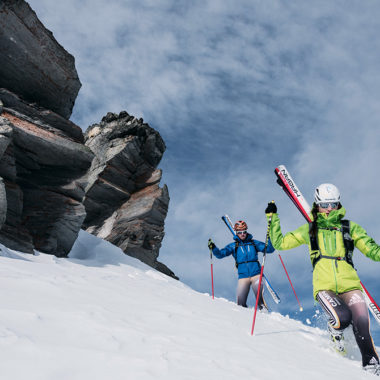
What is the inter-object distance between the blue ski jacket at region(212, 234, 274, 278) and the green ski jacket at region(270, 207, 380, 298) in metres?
5.37

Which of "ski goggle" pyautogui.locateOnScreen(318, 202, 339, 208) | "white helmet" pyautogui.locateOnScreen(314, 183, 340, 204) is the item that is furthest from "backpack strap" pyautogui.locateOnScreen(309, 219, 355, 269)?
"white helmet" pyautogui.locateOnScreen(314, 183, 340, 204)

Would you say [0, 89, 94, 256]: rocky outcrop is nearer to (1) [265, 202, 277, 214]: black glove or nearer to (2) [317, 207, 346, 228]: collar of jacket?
(1) [265, 202, 277, 214]: black glove

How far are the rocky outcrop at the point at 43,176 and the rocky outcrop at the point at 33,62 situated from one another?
0.99 m

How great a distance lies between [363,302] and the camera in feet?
19.4

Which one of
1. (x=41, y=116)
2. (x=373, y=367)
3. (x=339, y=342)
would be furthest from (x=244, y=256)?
(x=41, y=116)

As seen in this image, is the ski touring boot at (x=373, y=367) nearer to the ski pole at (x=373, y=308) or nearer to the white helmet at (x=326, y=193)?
the ski pole at (x=373, y=308)

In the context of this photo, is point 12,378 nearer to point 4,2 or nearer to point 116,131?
point 4,2

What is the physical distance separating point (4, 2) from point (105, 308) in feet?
43.8

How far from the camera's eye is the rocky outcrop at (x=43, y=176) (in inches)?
465

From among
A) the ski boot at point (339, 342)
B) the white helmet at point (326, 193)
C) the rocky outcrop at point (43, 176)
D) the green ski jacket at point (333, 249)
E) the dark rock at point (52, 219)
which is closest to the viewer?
the ski boot at point (339, 342)

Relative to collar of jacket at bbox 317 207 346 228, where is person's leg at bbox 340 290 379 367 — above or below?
below

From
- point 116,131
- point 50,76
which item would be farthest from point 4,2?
point 116,131

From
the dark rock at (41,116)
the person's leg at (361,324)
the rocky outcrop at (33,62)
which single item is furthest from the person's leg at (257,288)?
the rocky outcrop at (33,62)

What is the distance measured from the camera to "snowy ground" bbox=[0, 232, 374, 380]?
10.5ft
